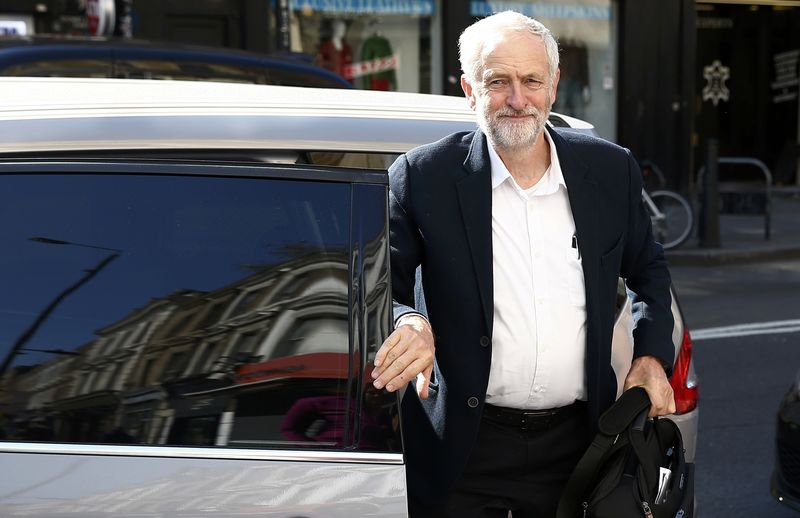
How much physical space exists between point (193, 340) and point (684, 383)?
170cm

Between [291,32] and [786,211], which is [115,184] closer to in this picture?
[291,32]

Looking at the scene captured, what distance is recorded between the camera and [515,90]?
2.69 metres

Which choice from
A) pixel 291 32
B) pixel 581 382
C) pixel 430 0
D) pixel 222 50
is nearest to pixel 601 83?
pixel 430 0

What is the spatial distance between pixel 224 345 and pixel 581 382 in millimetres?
949

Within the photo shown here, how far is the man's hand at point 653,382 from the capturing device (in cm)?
272

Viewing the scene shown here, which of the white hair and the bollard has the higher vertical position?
the white hair

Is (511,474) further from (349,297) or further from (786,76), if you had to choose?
(786,76)

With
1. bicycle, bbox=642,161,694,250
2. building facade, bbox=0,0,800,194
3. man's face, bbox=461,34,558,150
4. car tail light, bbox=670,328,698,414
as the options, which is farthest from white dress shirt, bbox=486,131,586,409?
building facade, bbox=0,0,800,194

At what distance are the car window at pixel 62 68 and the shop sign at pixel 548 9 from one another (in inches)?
418

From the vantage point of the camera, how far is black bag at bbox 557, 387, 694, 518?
2551 millimetres

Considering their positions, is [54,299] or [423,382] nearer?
[54,299]

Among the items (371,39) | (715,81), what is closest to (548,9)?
(371,39)

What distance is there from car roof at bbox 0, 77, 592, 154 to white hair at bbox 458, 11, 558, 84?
1.33ft

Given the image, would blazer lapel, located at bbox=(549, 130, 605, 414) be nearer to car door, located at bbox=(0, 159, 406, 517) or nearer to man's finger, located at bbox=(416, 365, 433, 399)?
man's finger, located at bbox=(416, 365, 433, 399)
